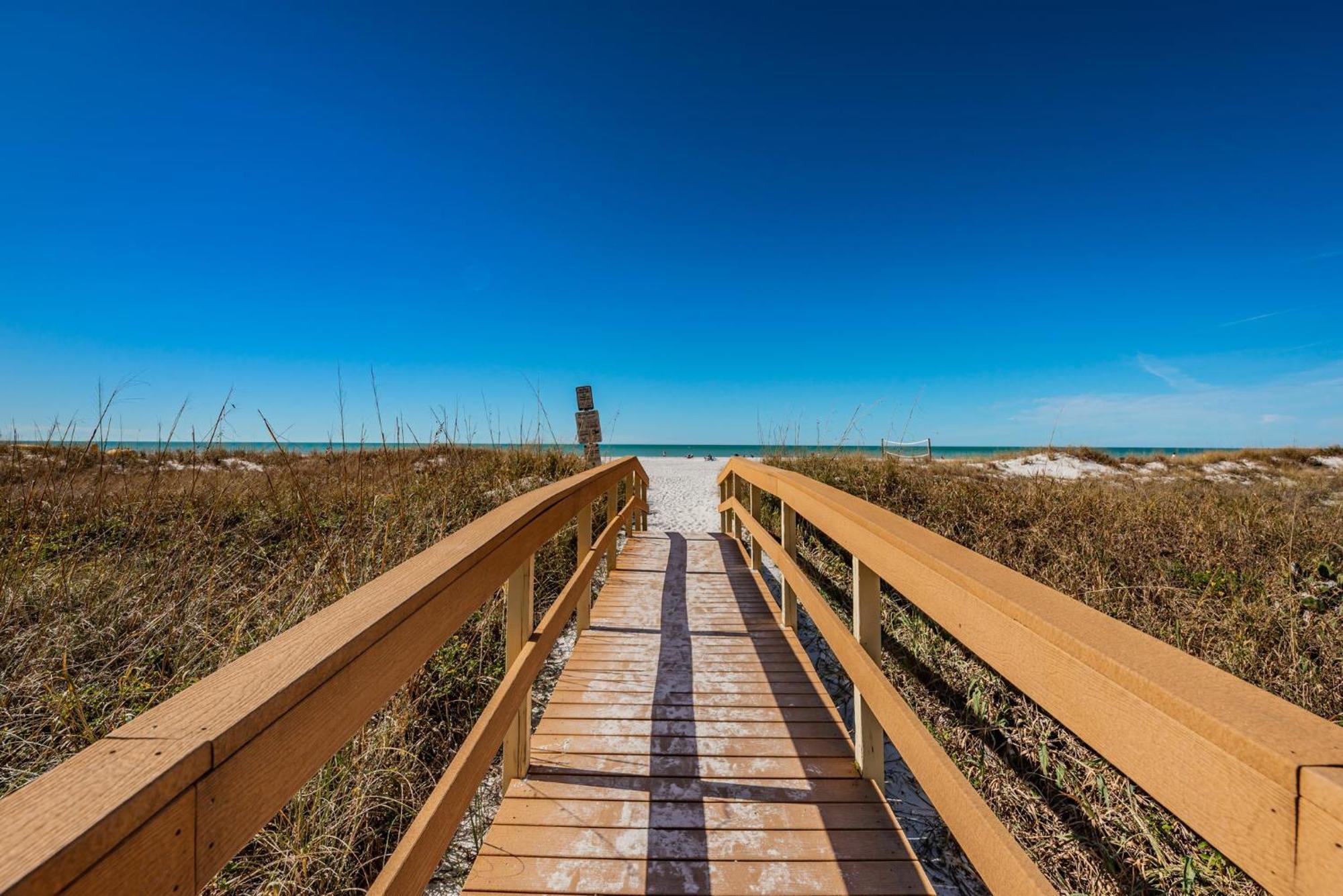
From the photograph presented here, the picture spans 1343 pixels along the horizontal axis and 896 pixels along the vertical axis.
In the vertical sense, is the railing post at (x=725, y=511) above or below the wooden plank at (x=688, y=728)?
above

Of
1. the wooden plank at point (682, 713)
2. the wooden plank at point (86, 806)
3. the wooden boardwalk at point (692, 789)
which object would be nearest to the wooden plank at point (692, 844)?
the wooden boardwalk at point (692, 789)

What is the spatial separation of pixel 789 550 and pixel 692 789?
1333 mm

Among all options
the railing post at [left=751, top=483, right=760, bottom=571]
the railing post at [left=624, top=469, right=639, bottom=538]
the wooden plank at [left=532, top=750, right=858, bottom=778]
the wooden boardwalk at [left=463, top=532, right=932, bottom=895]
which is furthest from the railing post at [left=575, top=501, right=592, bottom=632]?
the railing post at [left=624, top=469, right=639, bottom=538]

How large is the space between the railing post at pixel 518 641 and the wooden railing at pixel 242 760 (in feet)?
1.36

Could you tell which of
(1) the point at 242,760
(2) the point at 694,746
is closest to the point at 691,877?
(2) the point at 694,746

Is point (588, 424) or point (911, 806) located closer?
point (911, 806)

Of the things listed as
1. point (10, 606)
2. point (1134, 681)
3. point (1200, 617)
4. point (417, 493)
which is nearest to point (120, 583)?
point (10, 606)

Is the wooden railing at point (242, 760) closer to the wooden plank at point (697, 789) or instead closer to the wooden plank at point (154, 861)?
the wooden plank at point (154, 861)

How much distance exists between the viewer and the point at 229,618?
250 centimetres

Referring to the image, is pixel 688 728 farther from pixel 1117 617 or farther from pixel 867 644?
pixel 1117 617

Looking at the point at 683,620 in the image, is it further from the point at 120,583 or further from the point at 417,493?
the point at 120,583

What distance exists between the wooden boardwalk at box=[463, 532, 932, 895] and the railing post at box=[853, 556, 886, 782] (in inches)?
2.6

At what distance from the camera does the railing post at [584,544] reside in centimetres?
283

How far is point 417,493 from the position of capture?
425cm
